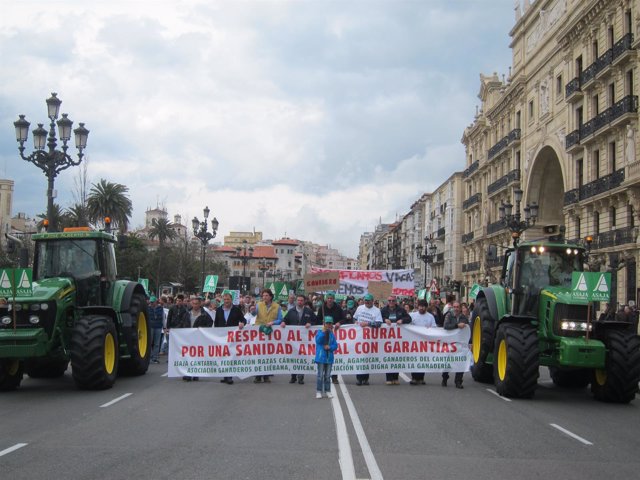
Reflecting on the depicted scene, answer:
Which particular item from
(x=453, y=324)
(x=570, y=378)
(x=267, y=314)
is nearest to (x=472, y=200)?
(x=453, y=324)

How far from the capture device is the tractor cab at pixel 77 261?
46.9 ft

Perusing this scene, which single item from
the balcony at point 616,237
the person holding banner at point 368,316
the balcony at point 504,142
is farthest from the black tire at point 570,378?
the balcony at point 504,142

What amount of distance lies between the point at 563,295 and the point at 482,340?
2.62 metres

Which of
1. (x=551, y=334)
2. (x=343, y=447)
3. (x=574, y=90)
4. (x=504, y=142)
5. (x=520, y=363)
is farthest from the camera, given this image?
(x=504, y=142)

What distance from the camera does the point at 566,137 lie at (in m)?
42.0

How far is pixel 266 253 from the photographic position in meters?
183

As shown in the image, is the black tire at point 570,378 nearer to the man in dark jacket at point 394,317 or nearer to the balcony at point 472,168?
the man in dark jacket at point 394,317

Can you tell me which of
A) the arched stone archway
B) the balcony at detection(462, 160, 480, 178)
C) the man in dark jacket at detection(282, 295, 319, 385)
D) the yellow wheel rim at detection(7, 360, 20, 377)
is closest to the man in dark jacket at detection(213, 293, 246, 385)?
the man in dark jacket at detection(282, 295, 319, 385)

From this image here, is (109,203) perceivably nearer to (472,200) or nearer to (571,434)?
(472,200)

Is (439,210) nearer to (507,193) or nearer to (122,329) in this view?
(507,193)

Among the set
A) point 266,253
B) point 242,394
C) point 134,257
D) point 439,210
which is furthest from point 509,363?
point 266,253

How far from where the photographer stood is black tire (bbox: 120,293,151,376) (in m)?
15.6

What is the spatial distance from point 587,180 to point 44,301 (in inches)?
1332

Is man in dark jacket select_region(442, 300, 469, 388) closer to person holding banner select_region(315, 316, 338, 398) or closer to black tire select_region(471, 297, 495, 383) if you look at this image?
black tire select_region(471, 297, 495, 383)
